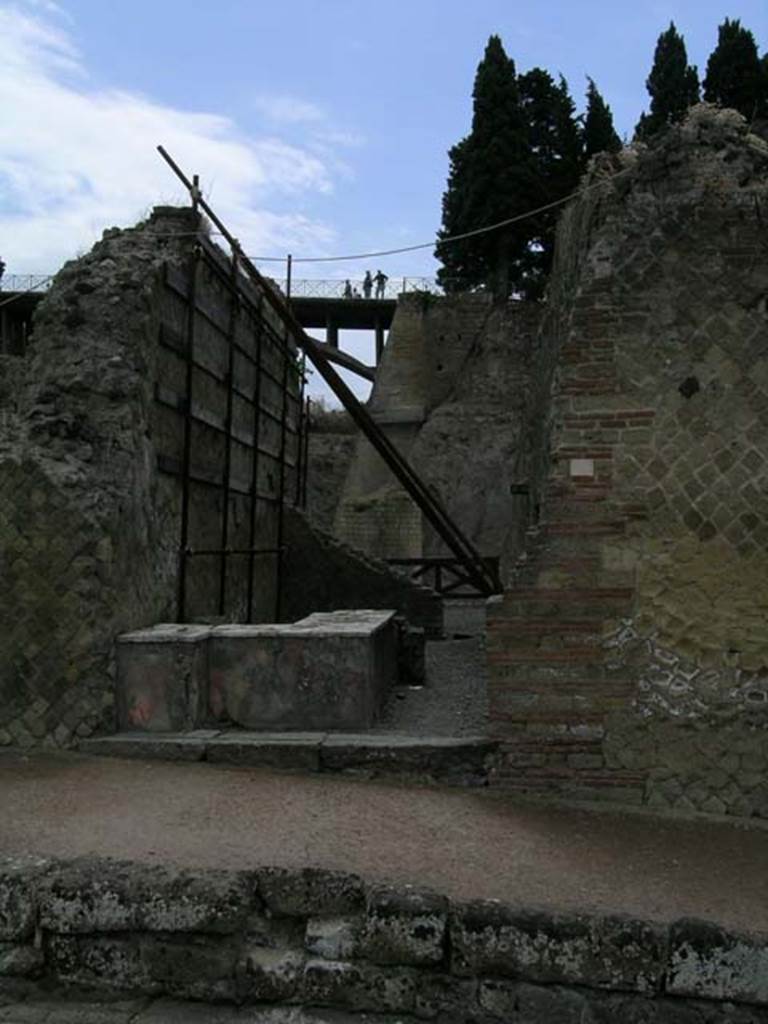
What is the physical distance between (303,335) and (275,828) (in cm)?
614

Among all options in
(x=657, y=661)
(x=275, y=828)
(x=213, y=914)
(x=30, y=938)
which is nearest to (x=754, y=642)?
(x=657, y=661)

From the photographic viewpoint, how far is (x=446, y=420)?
27.0 m

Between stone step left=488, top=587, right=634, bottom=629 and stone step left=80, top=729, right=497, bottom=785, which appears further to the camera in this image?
stone step left=80, top=729, right=497, bottom=785

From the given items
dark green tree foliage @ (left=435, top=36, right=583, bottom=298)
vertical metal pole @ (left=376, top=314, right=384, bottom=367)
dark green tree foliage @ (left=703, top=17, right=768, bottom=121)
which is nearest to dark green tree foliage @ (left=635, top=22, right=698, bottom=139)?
dark green tree foliage @ (left=703, top=17, right=768, bottom=121)

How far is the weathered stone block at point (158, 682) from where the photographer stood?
6586 mm

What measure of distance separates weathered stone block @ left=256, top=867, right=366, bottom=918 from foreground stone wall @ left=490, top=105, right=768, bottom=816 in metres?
2.33

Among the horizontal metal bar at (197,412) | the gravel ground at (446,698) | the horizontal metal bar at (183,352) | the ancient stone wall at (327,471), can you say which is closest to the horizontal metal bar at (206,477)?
the horizontal metal bar at (197,412)

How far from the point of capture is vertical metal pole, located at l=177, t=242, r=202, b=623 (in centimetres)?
856

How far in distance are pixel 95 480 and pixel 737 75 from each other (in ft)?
98.8

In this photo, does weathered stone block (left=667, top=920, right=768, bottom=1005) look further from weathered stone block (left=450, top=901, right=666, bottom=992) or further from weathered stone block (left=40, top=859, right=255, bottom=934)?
weathered stone block (left=40, top=859, right=255, bottom=934)

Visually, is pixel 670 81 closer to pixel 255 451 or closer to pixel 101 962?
pixel 255 451

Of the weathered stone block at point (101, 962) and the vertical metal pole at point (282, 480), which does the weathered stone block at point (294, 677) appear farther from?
the vertical metal pole at point (282, 480)

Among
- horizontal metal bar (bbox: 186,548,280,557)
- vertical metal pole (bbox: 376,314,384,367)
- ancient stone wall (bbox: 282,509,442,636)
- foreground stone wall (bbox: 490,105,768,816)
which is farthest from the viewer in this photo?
vertical metal pole (bbox: 376,314,384,367)

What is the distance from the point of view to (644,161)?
246 inches
